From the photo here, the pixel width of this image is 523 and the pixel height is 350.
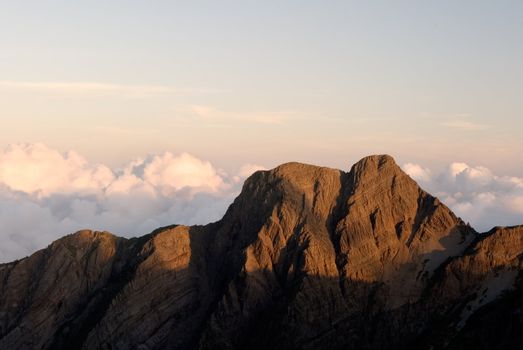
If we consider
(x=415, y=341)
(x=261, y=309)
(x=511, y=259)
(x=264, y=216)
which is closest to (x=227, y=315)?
(x=261, y=309)

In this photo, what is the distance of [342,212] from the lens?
648 ft

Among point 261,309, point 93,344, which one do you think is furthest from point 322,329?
point 93,344

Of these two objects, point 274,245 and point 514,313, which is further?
point 274,245

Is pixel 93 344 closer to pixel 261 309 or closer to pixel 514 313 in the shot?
pixel 261 309

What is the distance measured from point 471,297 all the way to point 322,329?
81.7 ft

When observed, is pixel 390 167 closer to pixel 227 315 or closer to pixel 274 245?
pixel 274 245

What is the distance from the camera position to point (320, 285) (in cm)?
18775

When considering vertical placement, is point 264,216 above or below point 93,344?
above

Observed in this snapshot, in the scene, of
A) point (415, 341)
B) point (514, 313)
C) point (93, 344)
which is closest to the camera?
point (514, 313)

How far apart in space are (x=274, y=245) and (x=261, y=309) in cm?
1211

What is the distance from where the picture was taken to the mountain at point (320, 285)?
183000mm

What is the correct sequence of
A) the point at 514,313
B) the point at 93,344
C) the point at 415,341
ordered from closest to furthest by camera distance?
the point at 514,313 < the point at 415,341 < the point at 93,344

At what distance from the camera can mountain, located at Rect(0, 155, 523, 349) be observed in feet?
600

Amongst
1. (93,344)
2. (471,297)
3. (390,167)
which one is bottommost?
(93,344)
